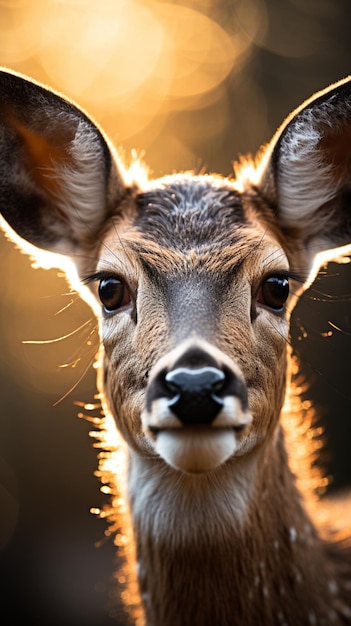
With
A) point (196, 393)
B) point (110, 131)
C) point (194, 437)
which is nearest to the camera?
point (196, 393)

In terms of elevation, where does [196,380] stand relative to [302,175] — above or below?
below

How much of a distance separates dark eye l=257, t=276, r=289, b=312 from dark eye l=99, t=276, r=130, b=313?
2.16 ft

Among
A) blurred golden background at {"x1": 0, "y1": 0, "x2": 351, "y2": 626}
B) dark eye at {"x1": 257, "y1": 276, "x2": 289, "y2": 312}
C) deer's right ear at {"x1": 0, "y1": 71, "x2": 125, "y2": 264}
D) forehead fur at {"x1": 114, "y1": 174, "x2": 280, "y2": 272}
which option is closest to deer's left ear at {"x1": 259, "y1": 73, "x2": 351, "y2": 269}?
forehead fur at {"x1": 114, "y1": 174, "x2": 280, "y2": 272}

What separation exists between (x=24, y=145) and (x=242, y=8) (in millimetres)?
12762

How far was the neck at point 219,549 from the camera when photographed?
3881 mm

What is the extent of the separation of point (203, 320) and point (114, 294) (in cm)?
69

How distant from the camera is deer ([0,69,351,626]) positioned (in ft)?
11.5

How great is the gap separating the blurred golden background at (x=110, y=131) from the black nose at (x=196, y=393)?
844cm

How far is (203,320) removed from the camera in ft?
11.4

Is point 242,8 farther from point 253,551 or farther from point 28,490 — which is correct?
point 253,551

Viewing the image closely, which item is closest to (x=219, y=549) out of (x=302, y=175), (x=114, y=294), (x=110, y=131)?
(x=114, y=294)

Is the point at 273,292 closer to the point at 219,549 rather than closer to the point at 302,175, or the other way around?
the point at 302,175

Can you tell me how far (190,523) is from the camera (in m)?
3.90

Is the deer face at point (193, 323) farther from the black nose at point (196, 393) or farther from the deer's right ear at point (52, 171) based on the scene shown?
the deer's right ear at point (52, 171)
